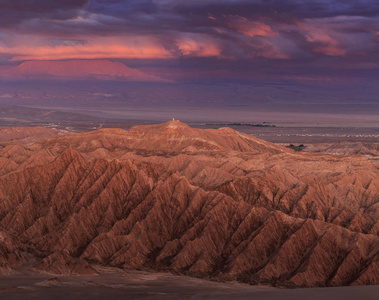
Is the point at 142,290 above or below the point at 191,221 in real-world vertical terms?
below

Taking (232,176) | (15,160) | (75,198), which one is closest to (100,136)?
(15,160)

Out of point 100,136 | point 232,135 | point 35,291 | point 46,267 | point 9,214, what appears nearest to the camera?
point 35,291

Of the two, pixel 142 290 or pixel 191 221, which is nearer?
pixel 142 290

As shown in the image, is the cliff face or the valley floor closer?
the valley floor

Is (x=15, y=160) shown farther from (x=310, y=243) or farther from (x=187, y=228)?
(x=310, y=243)

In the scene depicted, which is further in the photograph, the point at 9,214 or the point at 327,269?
the point at 9,214

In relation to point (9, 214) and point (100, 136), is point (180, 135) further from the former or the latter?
point (9, 214)

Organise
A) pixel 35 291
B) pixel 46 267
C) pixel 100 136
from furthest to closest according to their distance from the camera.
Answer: pixel 100 136
pixel 46 267
pixel 35 291

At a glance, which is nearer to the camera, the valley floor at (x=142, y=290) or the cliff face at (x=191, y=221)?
the valley floor at (x=142, y=290)
